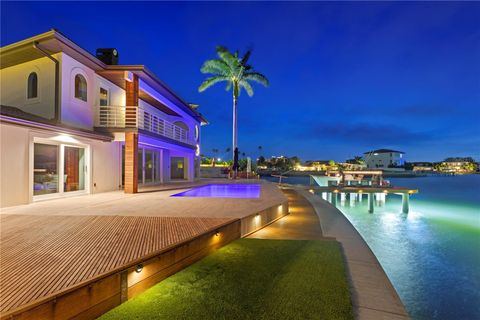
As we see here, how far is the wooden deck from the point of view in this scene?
2643 millimetres

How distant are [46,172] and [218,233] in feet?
24.7

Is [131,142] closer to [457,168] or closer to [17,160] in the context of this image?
[17,160]

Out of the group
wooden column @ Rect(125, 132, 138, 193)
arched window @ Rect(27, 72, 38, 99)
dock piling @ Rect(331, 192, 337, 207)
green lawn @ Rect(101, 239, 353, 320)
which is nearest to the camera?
green lawn @ Rect(101, 239, 353, 320)

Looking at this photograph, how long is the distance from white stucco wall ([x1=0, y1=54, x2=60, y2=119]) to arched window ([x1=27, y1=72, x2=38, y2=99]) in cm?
16

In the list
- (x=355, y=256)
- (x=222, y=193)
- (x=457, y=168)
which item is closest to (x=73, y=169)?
(x=222, y=193)

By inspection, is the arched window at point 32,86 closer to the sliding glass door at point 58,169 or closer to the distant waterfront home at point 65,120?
the distant waterfront home at point 65,120

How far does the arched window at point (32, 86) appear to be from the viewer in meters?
10.0

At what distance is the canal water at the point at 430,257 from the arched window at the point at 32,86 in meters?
14.8

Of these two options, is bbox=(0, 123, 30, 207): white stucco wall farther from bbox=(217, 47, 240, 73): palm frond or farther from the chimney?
bbox=(217, 47, 240, 73): palm frond

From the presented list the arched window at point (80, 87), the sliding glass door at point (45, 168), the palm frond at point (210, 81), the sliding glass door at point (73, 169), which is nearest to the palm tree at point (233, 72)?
the palm frond at point (210, 81)

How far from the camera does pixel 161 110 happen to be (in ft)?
58.3

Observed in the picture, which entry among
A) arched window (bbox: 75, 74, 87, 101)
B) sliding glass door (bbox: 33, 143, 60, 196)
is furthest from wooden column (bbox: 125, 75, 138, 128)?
sliding glass door (bbox: 33, 143, 60, 196)

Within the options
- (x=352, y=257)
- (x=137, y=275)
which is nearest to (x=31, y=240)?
(x=137, y=275)

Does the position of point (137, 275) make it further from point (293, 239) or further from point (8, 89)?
point (8, 89)
